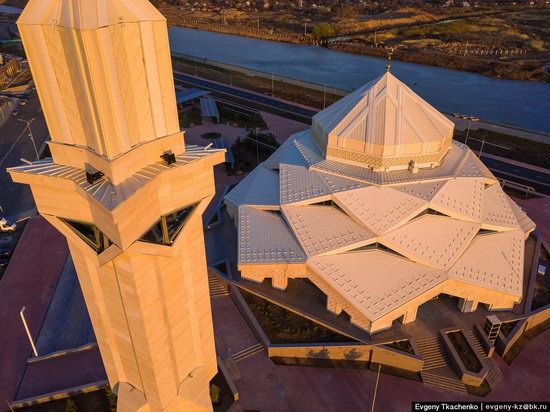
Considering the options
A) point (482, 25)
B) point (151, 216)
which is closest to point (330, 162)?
point (151, 216)

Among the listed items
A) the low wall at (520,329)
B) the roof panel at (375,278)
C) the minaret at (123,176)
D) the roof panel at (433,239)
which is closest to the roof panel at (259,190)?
the roof panel at (375,278)

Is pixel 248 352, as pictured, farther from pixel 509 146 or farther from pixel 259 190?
pixel 509 146

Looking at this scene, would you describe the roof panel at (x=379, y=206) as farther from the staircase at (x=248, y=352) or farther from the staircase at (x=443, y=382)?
the staircase at (x=248, y=352)

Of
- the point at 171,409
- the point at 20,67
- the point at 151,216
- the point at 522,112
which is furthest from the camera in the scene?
the point at 20,67

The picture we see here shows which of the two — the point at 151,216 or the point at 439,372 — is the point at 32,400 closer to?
the point at 151,216

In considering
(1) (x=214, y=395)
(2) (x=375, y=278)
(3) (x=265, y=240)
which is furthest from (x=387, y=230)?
(1) (x=214, y=395)

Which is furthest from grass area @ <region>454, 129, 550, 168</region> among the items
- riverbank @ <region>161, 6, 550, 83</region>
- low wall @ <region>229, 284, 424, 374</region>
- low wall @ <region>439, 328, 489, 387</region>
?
riverbank @ <region>161, 6, 550, 83</region>
